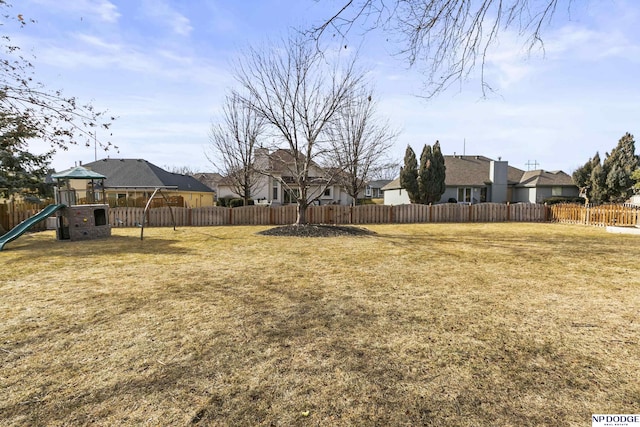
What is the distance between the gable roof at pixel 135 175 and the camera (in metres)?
28.1

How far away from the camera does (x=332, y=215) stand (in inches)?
789

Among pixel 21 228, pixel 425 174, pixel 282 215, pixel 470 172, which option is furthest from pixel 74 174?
pixel 470 172

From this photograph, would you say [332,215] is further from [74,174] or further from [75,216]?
[74,174]

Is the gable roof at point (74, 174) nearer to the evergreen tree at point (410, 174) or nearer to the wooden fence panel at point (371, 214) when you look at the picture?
the wooden fence panel at point (371, 214)

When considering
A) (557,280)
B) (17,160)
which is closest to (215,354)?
(557,280)

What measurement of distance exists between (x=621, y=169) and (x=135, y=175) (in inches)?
1636

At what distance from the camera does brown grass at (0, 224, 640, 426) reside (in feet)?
8.06

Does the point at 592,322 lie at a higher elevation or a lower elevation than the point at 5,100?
lower

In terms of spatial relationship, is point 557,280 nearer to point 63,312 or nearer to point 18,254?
point 63,312

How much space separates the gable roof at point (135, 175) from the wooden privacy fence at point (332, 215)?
9.47 metres

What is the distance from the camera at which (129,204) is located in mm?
25047

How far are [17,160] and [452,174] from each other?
102 feet

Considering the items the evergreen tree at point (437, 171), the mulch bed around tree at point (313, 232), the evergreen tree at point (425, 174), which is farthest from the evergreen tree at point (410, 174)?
the mulch bed around tree at point (313, 232)

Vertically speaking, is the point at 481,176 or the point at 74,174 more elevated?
the point at 481,176
